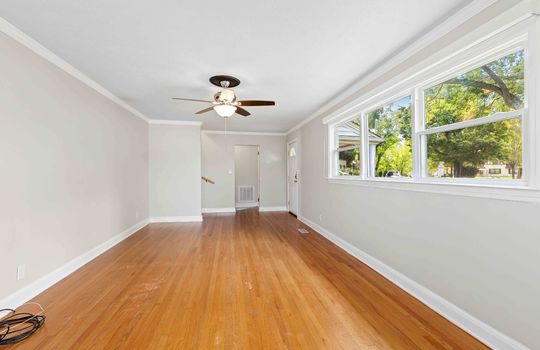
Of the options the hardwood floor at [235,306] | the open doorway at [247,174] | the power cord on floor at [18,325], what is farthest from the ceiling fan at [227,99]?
the open doorway at [247,174]

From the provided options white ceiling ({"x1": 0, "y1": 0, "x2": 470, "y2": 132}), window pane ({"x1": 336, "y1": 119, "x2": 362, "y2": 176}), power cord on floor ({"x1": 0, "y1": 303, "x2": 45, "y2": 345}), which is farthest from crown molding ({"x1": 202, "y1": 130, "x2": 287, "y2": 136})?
power cord on floor ({"x1": 0, "y1": 303, "x2": 45, "y2": 345})

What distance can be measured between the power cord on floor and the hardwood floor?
76 mm

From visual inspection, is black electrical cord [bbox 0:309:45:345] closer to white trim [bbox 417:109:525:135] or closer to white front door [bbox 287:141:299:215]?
white trim [bbox 417:109:525:135]

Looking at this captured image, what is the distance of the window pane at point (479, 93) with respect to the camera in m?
1.60

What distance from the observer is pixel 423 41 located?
2.18m

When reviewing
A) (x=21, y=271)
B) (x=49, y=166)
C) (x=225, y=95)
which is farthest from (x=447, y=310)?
(x=49, y=166)

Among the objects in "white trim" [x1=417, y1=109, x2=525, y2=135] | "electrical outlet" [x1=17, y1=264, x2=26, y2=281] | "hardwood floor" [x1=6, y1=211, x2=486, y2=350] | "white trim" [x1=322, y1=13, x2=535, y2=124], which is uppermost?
"white trim" [x1=322, y1=13, x2=535, y2=124]

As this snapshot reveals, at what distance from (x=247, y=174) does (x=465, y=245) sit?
7.26 meters

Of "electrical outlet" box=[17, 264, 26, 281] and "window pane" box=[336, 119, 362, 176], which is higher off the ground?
"window pane" box=[336, 119, 362, 176]

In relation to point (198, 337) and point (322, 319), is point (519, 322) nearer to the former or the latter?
point (322, 319)

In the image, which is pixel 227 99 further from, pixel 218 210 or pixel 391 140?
pixel 218 210

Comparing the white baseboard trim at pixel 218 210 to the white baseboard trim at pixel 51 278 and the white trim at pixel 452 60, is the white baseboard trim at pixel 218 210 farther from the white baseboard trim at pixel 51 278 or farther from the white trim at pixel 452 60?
the white trim at pixel 452 60

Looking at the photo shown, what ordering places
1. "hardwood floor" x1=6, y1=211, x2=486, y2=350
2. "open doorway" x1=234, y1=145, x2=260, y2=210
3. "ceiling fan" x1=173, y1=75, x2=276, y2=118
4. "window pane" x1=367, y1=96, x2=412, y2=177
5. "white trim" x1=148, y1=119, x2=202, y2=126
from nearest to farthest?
"hardwood floor" x1=6, y1=211, x2=486, y2=350, "window pane" x1=367, y1=96, x2=412, y2=177, "ceiling fan" x1=173, y1=75, x2=276, y2=118, "white trim" x1=148, y1=119, x2=202, y2=126, "open doorway" x1=234, y1=145, x2=260, y2=210

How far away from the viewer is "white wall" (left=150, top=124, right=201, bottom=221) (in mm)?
5707
